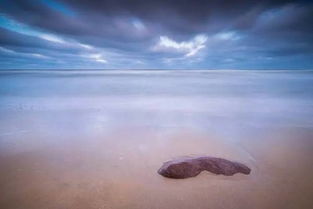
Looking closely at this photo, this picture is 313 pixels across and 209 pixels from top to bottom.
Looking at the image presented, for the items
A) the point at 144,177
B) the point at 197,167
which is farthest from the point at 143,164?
the point at 197,167

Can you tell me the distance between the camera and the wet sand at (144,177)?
328 centimetres

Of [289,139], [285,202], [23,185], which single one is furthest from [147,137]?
[289,139]

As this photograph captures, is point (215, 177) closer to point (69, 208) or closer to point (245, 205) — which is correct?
point (245, 205)

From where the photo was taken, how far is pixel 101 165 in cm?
442

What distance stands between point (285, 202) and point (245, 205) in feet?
2.17

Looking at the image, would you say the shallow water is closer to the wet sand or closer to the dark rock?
the wet sand

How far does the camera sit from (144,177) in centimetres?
398

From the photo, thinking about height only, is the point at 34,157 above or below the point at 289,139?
below

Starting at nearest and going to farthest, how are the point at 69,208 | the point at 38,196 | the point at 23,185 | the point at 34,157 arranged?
1. the point at 69,208
2. the point at 38,196
3. the point at 23,185
4. the point at 34,157

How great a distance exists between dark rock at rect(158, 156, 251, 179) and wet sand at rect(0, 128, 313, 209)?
0.12 m

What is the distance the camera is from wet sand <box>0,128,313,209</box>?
328 centimetres

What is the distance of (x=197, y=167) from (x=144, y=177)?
3.48ft

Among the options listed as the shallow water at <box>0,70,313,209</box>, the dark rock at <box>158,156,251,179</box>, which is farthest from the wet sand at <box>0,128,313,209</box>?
the dark rock at <box>158,156,251,179</box>

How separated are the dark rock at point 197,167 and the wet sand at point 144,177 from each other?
0.12 meters
